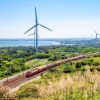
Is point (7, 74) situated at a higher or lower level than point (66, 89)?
lower

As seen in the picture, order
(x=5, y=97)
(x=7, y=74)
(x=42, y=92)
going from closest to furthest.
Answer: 1. (x=42, y=92)
2. (x=5, y=97)
3. (x=7, y=74)

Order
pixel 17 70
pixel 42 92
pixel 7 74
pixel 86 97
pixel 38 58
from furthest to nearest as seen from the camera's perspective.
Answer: pixel 38 58
pixel 17 70
pixel 7 74
pixel 42 92
pixel 86 97

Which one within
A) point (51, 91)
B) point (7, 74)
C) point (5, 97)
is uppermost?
point (51, 91)

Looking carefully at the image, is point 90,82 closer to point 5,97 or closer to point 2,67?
point 5,97

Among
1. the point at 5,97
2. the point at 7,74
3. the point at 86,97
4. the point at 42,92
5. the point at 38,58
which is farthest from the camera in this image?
the point at 38,58

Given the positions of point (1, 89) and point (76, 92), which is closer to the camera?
point (76, 92)

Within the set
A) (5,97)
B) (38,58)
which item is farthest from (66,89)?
(38,58)

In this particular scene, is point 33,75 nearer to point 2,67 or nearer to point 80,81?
point 2,67

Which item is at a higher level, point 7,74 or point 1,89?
point 1,89

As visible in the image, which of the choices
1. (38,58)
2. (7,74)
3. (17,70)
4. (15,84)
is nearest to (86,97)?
(15,84)
